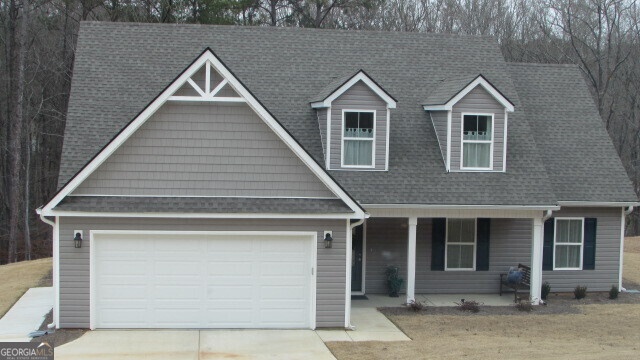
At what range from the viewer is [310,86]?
20.4 metres

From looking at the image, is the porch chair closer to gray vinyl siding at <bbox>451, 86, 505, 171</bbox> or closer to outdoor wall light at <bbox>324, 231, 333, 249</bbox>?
gray vinyl siding at <bbox>451, 86, 505, 171</bbox>

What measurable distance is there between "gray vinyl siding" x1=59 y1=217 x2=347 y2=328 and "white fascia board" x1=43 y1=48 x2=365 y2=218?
22.3 inches

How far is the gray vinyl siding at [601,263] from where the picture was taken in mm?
20391

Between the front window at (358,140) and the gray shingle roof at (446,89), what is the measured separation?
2.08 meters

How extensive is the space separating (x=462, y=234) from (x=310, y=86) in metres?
5.68

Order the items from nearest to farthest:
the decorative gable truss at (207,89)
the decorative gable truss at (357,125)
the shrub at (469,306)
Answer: the decorative gable truss at (207,89) → the shrub at (469,306) → the decorative gable truss at (357,125)

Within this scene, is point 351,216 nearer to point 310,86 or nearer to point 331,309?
point 331,309

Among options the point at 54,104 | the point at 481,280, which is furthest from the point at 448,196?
the point at 54,104

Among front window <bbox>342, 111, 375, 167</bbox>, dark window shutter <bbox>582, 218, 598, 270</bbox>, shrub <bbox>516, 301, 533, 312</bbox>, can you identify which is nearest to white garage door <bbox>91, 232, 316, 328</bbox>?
front window <bbox>342, 111, 375, 167</bbox>

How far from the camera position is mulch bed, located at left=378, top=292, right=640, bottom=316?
17.6 m

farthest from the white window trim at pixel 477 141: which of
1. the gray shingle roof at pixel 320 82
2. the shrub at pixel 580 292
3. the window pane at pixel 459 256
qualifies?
the shrub at pixel 580 292

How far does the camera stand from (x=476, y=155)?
1914 cm

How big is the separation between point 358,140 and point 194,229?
5224 millimetres

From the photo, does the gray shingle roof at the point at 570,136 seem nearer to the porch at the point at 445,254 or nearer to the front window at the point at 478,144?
the porch at the point at 445,254
